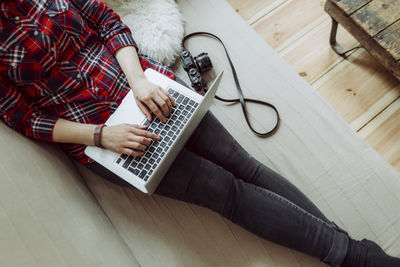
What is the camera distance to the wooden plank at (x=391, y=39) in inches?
37.8

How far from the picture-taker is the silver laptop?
0.82 m

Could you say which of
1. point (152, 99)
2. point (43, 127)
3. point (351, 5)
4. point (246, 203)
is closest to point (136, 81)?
point (152, 99)

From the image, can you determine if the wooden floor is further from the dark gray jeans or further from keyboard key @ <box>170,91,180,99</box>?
keyboard key @ <box>170,91,180,99</box>

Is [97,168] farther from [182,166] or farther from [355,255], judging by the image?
[355,255]

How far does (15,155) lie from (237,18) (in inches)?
37.2

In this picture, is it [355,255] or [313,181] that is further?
[313,181]

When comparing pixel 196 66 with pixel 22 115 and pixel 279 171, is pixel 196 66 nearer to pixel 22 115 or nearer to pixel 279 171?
pixel 279 171

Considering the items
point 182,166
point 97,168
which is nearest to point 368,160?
point 182,166

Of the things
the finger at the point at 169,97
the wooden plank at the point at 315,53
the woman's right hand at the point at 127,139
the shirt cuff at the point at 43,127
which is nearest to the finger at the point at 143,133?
the woman's right hand at the point at 127,139

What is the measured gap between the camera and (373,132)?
45.6 inches

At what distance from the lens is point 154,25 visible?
3.69 feet

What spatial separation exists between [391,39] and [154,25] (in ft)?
2.60

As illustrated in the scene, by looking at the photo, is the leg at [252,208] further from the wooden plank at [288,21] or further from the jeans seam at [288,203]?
the wooden plank at [288,21]

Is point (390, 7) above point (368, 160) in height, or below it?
above
